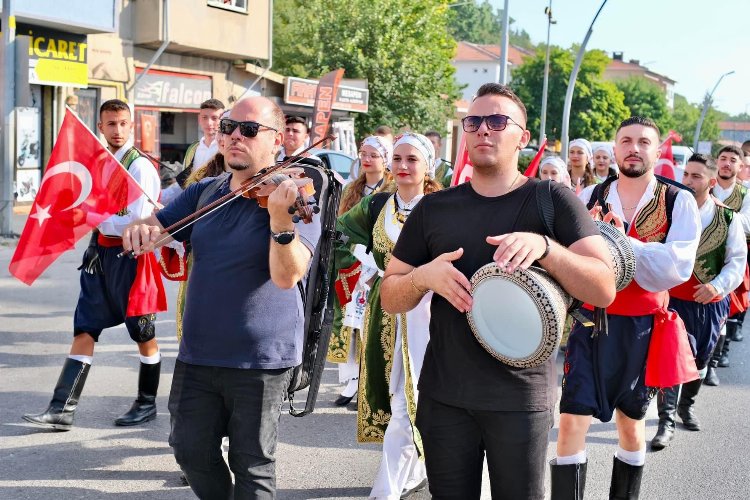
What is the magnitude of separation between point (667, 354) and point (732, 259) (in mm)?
2344

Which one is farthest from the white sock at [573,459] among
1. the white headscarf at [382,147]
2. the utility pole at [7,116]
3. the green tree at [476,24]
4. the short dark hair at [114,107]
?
the green tree at [476,24]

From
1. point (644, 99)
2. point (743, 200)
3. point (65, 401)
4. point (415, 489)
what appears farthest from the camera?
point (644, 99)

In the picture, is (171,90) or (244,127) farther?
(171,90)

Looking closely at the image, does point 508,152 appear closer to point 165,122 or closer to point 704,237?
point 704,237

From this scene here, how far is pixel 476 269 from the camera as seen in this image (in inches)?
119

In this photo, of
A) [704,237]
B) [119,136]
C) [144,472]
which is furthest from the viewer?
[704,237]

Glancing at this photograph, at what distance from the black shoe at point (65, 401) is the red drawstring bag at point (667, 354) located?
134 inches

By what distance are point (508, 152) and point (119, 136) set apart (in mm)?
3367

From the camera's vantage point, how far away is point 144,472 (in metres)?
5.07

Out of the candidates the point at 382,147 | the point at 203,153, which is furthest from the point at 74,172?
the point at 382,147

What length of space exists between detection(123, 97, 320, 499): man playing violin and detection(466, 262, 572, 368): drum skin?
0.79 m

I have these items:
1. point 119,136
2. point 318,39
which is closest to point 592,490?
point 119,136

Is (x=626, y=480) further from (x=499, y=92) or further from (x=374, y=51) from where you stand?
(x=374, y=51)

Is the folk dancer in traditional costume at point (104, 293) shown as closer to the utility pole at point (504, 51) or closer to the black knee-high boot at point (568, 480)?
the black knee-high boot at point (568, 480)
